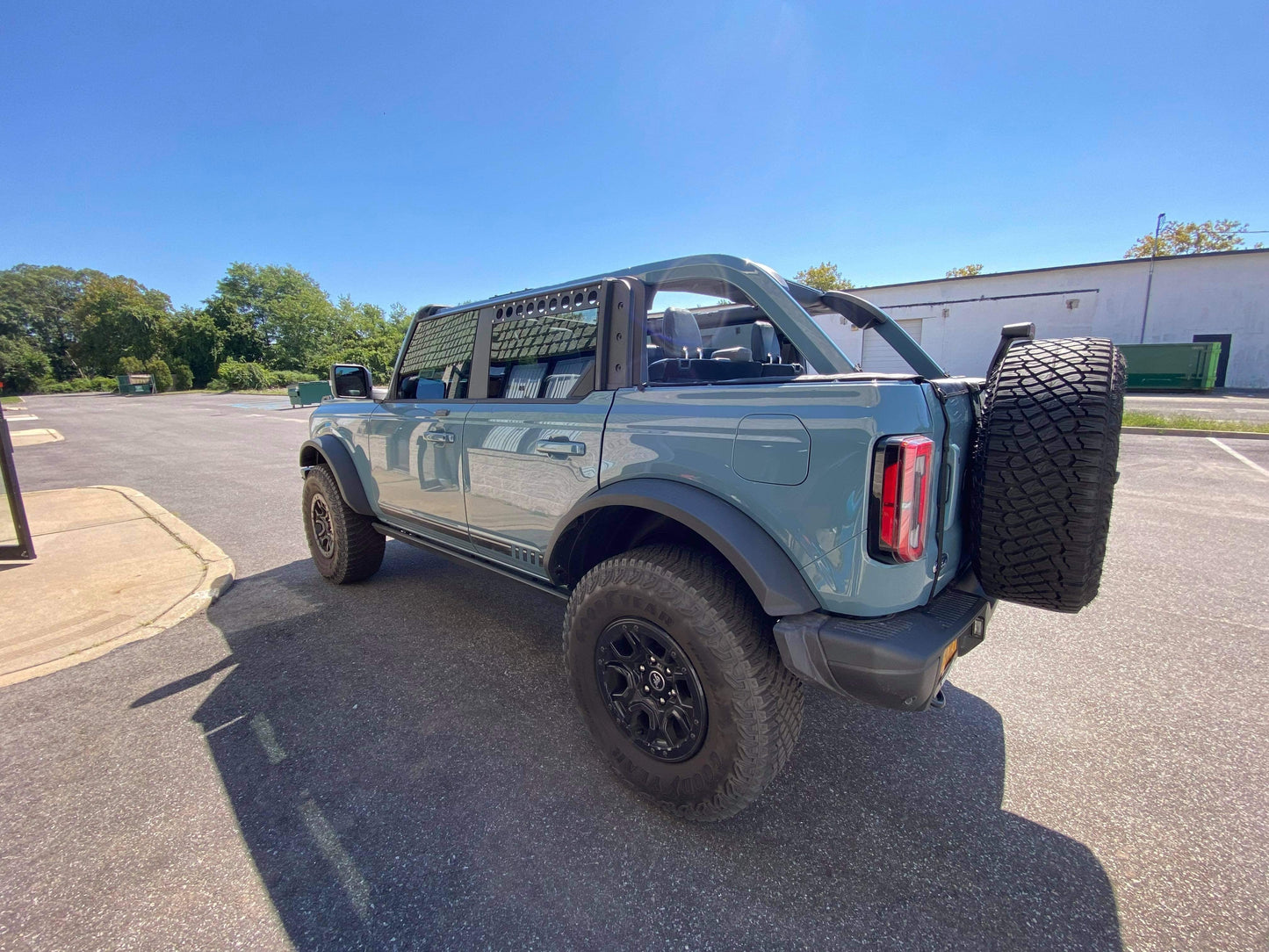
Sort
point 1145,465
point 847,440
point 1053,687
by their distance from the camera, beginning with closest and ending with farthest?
point 847,440 < point 1053,687 < point 1145,465

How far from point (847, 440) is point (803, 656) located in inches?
25.8

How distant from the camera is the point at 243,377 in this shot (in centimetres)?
5294

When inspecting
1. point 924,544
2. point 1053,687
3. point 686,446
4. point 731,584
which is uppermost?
point 686,446

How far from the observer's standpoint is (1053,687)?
272 centimetres

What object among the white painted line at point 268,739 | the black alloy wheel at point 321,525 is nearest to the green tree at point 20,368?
the black alloy wheel at point 321,525

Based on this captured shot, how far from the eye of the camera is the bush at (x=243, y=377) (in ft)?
173

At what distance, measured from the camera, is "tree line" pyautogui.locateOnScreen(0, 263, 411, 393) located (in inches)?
2334

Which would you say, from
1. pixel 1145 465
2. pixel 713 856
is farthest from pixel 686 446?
pixel 1145 465

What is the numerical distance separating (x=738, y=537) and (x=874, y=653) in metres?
0.50

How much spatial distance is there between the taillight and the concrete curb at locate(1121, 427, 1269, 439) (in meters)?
13.2

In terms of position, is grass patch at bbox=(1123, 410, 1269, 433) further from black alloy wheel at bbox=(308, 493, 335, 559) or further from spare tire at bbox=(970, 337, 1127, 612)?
black alloy wheel at bbox=(308, 493, 335, 559)

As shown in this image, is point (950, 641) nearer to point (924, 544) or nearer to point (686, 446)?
point (924, 544)

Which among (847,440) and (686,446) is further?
(686,446)

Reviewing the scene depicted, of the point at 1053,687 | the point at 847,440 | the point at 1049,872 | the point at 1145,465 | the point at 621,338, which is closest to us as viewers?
the point at 847,440
